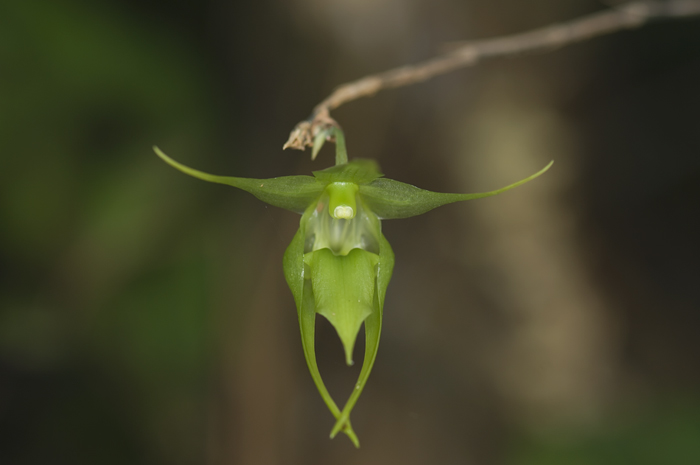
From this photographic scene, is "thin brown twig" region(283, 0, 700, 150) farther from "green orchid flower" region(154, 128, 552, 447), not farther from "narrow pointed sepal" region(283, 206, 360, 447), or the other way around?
"narrow pointed sepal" region(283, 206, 360, 447)

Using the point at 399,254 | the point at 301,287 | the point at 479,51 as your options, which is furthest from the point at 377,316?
the point at 399,254

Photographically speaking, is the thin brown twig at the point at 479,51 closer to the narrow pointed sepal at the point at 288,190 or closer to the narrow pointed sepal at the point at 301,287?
the narrow pointed sepal at the point at 288,190

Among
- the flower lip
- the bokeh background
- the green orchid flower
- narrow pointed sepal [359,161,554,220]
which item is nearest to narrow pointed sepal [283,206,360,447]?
the green orchid flower

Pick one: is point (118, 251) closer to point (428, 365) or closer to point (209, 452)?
point (209, 452)

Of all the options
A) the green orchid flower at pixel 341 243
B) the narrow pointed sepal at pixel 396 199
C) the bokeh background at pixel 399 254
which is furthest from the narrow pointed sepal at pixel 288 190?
the bokeh background at pixel 399 254

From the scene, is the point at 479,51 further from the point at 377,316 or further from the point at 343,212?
the point at 377,316

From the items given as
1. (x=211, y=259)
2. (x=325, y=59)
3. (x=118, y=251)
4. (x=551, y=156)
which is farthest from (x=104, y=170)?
(x=551, y=156)

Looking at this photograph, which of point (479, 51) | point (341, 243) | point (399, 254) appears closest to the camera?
point (341, 243)
